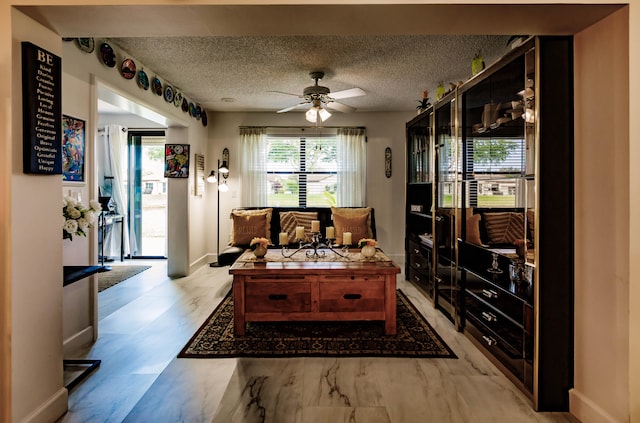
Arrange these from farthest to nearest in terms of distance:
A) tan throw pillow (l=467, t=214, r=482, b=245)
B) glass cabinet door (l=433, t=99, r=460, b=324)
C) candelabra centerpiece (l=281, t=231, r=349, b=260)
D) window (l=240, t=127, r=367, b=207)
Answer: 1. window (l=240, t=127, r=367, b=207)
2. candelabra centerpiece (l=281, t=231, r=349, b=260)
3. glass cabinet door (l=433, t=99, r=460, b=324)
4. tan throw pillow (l=467, t=214, r=482, b=245)

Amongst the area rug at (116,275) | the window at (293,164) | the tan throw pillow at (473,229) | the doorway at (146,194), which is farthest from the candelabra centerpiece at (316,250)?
the doorway at (146,194)

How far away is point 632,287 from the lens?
1602mm

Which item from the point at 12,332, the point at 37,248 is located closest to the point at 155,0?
the point at 37,248

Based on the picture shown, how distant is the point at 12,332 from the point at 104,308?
2.28 meters

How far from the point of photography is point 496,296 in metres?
2.45

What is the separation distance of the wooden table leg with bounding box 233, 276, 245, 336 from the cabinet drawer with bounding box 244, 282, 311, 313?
0.04m

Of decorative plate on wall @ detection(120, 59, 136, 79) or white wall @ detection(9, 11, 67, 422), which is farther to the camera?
decorative plate on wall @ detection(120, 59, 136, 79)

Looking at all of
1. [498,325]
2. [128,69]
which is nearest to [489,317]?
[498,325]

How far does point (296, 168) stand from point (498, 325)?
4.15 metres

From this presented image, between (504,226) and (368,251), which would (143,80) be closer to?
(368,251)

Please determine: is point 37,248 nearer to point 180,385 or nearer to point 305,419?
point 180,385

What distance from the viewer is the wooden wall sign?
1666 millimetres

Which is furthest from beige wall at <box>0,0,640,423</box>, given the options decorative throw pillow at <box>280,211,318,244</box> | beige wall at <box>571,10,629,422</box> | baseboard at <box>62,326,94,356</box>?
decorative throw pillow at <box>280,211,318,244</box>

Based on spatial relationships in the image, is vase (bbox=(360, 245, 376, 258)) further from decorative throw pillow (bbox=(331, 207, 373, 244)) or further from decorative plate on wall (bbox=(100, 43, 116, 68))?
decorative plate on wall (bbox=(100, 43, 116, 68))
